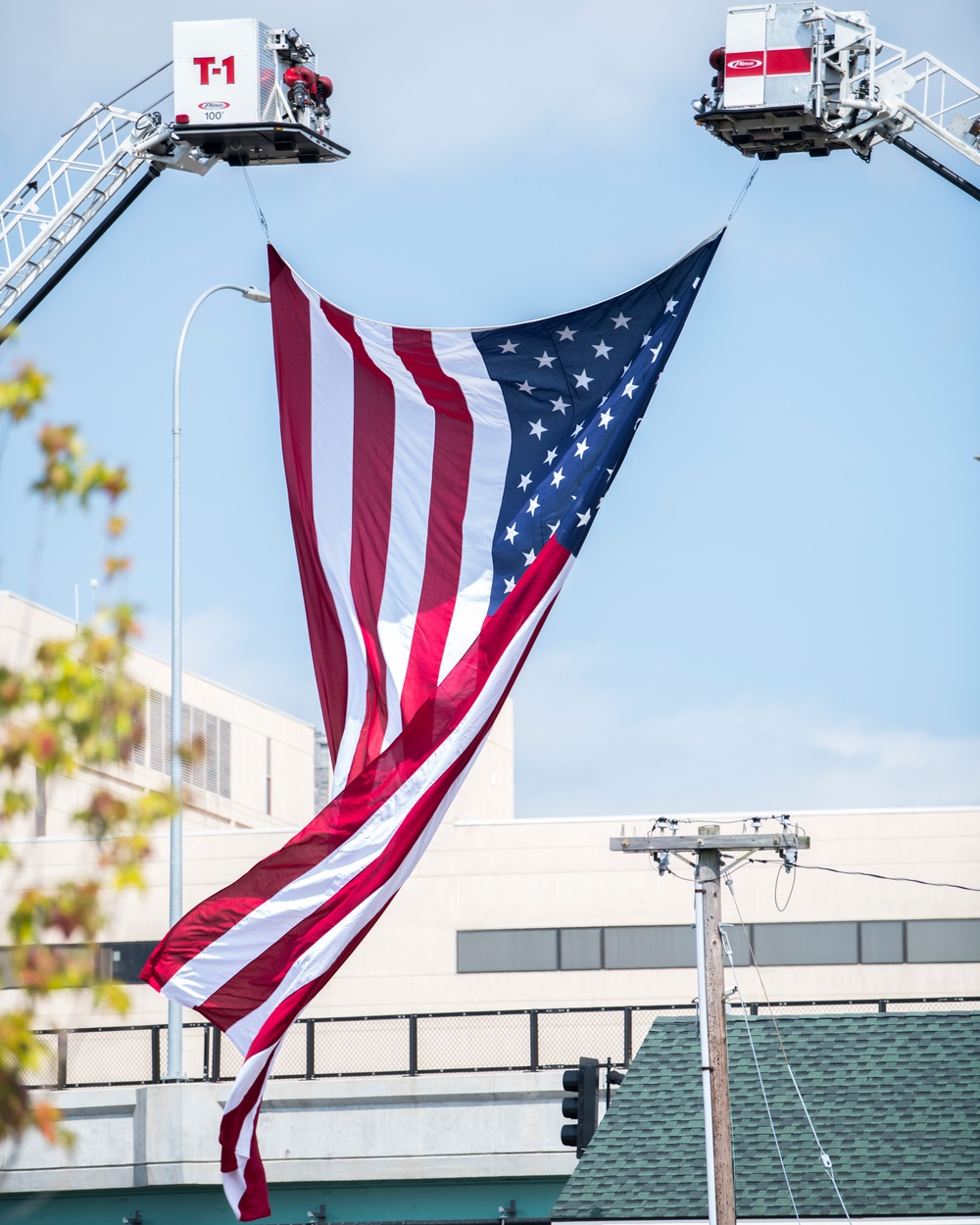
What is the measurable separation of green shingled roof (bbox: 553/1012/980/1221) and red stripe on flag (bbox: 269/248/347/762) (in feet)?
28.6

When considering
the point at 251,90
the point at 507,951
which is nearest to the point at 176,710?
the point at 251,90

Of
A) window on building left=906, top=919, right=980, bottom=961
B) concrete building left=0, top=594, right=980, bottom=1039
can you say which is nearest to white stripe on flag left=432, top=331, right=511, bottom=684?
concrete building left=0, top=594, right=980, bottom=1039

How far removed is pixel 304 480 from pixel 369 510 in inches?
25.4

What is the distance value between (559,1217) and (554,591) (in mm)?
9300

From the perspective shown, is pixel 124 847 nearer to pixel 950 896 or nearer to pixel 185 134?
pixel 185 134

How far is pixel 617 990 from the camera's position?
147 ft

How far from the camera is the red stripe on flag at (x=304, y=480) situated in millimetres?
18328

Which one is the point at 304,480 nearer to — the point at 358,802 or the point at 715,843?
the point at 358,802

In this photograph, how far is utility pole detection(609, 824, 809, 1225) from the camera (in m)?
22.0

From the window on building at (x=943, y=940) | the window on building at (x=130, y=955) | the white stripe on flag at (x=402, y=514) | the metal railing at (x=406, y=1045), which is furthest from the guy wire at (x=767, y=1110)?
the window on building at (x=130, y=955)

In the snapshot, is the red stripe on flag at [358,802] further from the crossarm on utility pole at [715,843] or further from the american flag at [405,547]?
the crossarm on utility pole at [715,843]

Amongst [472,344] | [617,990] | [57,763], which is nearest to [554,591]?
[472,344]

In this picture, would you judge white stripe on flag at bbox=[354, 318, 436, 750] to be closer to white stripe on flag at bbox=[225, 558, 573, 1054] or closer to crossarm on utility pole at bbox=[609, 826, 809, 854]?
white stripe on flag at bbox=[225, 558, 573, 1054]

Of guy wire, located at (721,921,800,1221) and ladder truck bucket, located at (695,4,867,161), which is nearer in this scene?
guy wire, located at (721,921,800,1221)
